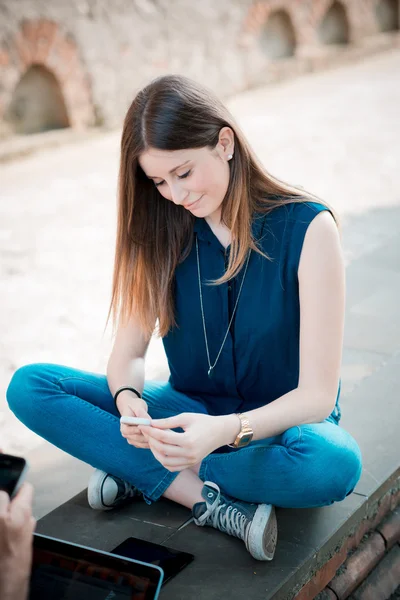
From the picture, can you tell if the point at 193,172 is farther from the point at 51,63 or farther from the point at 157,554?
the point at 51,63

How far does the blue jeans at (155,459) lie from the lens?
2.06 metres

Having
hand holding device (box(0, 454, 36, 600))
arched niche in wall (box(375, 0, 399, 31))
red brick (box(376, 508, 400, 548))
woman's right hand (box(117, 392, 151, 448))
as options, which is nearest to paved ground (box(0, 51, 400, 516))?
woman's right hand (box(117, 392, 151, 448))

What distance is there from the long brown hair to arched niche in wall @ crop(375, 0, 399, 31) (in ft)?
Result: 40.3

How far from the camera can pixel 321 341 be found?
205 cm

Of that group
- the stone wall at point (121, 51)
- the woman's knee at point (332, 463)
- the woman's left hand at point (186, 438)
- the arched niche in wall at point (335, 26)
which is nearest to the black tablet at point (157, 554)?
the woman's left hand at point (186, 438)

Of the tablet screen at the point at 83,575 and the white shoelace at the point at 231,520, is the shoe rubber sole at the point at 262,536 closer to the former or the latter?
the white shoelace at the point at 231,520

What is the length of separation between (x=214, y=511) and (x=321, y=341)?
1.71 ft

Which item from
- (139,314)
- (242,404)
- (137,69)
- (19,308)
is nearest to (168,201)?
(139,314)

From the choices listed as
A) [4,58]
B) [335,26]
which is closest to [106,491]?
[4,58]

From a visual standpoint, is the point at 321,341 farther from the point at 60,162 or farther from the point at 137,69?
the point at 137,69

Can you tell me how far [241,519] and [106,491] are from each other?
403 mm

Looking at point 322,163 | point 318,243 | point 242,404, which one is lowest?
point 322,163

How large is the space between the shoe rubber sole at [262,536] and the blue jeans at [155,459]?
0.20 feet

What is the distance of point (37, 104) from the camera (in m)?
8.98
